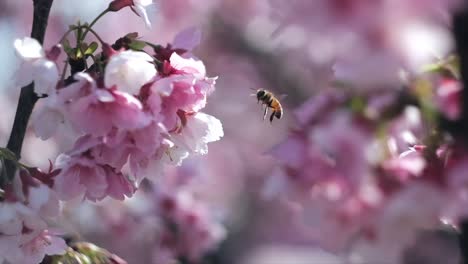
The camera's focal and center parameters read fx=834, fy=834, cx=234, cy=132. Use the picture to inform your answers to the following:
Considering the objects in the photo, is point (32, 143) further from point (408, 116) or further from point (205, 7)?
point (408, 116)

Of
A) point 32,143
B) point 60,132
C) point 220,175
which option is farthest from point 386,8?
point 220,175

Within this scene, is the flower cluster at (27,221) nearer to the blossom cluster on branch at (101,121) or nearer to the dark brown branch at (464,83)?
the blossom cluster on branch at (101,121)

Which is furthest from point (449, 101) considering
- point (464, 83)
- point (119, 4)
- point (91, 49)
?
point (119, 4)

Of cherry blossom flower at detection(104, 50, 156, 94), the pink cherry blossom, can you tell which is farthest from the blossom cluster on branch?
the pink cherry blossom

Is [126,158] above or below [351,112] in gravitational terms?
below

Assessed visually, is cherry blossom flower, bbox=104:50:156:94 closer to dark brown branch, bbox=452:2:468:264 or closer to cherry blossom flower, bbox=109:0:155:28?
cherry blossom flower, bbox=109:0:155:28

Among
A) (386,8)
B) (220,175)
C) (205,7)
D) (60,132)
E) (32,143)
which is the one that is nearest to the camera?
(386,8)

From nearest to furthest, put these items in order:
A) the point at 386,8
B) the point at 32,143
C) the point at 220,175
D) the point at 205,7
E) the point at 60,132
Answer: the point at 386,8
the point at 60,132
the point at 32,143
the point at 205,7
the point at 220,175

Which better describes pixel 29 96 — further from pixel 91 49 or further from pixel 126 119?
pixel 126 119
